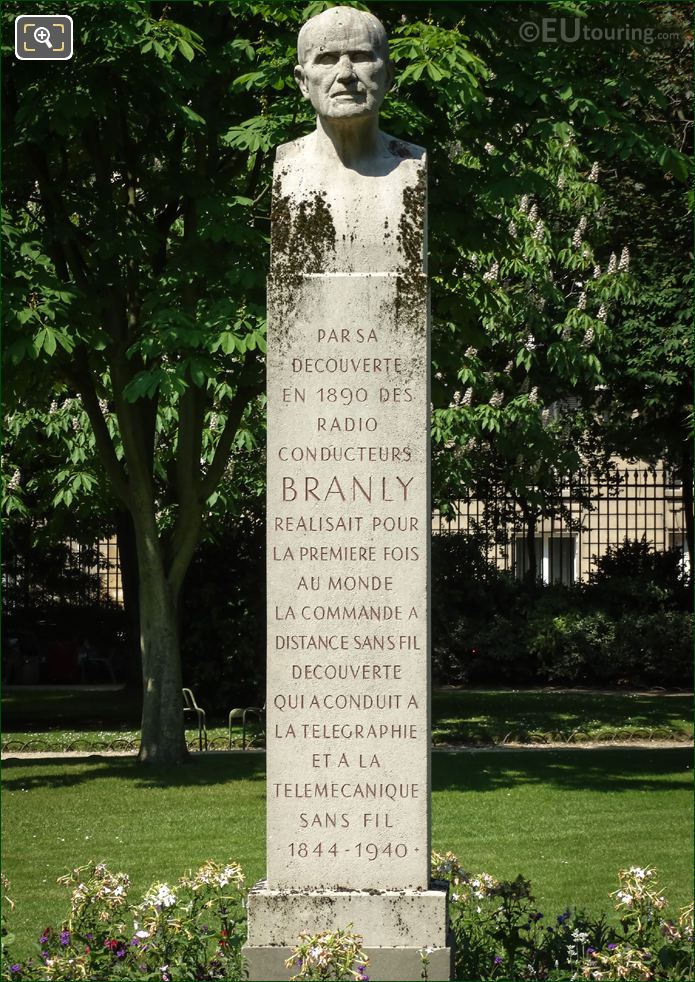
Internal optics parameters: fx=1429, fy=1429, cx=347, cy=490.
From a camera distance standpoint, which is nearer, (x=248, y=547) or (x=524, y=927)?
(x=524, y=927)

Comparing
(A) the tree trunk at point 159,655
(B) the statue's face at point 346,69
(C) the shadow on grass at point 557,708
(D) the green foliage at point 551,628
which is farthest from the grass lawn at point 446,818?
(D) the green foliage at point 551,628

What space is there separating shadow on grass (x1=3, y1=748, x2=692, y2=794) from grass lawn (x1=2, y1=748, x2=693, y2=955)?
2cm

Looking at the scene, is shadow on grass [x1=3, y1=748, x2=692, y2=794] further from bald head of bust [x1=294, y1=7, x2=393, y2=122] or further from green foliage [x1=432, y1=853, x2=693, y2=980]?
bald head of bust [x1=294, y1=7, x2=393, y2=122]

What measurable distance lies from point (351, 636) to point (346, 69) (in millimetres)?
2483

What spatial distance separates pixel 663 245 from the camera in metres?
22.5

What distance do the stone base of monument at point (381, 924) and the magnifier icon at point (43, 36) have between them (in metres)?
8.70

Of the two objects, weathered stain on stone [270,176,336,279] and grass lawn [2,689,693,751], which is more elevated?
weathered stain on stone [270,176,336,279]

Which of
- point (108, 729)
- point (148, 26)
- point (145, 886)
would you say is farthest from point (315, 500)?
point (108, 729)

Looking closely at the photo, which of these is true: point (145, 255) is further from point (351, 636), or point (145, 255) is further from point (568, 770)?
point (351, 636)

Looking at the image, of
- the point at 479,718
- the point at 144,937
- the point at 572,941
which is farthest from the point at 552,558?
the point at 144,937

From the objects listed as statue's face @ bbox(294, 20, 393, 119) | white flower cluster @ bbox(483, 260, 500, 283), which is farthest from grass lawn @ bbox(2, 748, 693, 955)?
white flower cluster @ bbox(483, 260, 500, 283)

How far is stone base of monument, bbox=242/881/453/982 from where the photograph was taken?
6.06 m

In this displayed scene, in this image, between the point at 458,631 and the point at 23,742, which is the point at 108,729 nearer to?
the point at 23,742

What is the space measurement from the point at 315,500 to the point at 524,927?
91.9 inches
